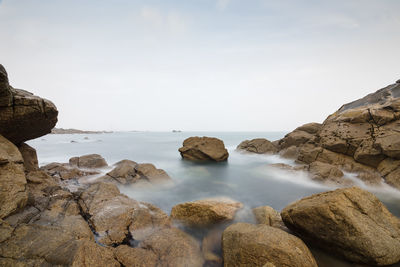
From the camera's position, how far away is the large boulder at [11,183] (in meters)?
3.87

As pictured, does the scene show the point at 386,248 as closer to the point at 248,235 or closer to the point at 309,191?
the point at 248,235

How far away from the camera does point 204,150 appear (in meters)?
17.8

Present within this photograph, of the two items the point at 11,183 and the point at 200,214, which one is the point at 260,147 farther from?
the point at 11,183

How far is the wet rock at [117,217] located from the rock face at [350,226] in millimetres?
4035

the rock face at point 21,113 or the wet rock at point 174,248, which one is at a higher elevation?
the rock face at point 21,113

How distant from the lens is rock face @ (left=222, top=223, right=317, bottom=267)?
3449 millimetres

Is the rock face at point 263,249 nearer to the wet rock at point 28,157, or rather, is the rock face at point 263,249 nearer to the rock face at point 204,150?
the wet rock at point 28,157

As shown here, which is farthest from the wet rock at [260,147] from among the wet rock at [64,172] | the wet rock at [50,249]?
the wet rock at [50,249]

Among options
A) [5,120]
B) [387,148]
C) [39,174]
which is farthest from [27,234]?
[387,148]

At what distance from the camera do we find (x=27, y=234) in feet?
11.2

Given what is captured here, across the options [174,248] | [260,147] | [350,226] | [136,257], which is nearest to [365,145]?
[350,226]

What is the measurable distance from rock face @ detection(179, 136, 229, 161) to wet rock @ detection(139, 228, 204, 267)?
12939mm

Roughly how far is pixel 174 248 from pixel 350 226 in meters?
4.05

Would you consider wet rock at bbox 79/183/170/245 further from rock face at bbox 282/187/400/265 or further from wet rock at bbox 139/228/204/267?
rock face at bbox 282/187/400/265
